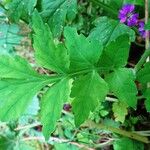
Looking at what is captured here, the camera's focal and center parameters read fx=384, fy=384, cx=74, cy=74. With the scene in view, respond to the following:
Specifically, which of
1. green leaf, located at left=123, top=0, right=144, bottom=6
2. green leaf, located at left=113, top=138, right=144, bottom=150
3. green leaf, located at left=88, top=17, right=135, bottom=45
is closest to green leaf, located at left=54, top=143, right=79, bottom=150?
green leaf, located at left=113, top=138, right=144, bottom=150

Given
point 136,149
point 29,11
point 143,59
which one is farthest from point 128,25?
point 136,149

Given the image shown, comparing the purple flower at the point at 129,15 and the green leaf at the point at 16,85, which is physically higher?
the purple flower at the point at 129,15

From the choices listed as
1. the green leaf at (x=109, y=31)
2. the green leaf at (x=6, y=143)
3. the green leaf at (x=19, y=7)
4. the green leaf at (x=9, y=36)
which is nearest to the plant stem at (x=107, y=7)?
the green leaf at (x=109, y=31)

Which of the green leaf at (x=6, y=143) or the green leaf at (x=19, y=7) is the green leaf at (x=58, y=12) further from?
the green leaf at (x=6, y=143)

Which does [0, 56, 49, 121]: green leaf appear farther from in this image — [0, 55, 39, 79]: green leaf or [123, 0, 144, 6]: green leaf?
[123, 0, 144, 6]: green leaf

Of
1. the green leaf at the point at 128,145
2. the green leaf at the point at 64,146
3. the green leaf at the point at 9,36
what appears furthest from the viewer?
→ the green leaf at the point at 9,36

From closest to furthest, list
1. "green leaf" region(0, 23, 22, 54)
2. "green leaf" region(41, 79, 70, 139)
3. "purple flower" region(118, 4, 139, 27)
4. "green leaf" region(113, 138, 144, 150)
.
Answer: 1. "green leaf" region(41, 79, 70, 139)
2. "purple flower" region(118, 4, 139, 27)
3. "green leaf" region(113, 138, 144, 150)
4. "green leaf" region(0, 23, 22, 54)

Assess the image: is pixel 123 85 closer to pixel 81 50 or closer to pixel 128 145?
pixel 81 50
